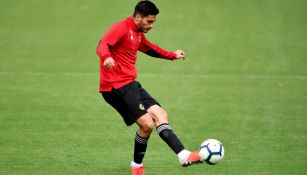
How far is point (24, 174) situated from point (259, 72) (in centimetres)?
818

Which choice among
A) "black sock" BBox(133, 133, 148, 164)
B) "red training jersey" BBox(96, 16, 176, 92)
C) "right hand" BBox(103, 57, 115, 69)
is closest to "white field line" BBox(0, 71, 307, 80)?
"black sock" BBox(133, 133, 148, 164)

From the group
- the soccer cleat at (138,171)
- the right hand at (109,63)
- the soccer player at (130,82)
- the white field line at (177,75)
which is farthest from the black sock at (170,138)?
the white field line at (177,75)

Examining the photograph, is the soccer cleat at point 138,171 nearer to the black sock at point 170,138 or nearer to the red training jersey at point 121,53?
the black sock at point 170,138

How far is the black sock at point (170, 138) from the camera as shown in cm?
773

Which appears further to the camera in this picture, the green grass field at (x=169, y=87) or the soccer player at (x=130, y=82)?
the green grass field at (x=169, y=87)

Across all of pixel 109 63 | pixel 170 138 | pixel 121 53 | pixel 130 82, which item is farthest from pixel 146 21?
pixel 170 138

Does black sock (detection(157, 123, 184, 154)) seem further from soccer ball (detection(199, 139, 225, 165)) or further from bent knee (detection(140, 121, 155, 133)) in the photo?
soccer ball (detection(199, 139, 225, 165))

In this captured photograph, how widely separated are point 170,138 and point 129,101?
71cm

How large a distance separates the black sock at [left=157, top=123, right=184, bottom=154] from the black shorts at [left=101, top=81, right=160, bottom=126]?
0.31m

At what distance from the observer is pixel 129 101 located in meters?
7.96

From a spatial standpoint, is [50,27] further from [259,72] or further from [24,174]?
[24,174]

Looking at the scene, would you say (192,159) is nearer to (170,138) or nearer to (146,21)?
(170,138)

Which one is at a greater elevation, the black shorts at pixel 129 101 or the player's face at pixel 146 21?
the player's face at pixel 146 21

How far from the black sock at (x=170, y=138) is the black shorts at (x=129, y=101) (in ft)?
1.03
